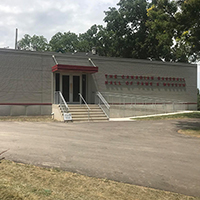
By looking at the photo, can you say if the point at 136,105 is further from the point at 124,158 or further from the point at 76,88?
the point at 124,158

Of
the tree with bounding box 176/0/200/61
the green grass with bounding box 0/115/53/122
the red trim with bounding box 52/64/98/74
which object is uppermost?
the tree with bounding box 176/0/200/61

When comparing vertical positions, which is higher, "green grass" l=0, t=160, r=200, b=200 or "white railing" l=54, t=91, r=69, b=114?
"white railing" l=54, t=91, r=69, b=114

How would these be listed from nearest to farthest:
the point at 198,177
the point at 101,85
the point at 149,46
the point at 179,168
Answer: the point at 198,177 < the point at 179,168 < the point at 101,85 < the point at 149,46

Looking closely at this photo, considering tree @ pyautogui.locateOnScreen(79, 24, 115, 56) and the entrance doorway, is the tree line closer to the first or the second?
tree @ pyautogui.locateOnScreen(79, 24, 115, 56)

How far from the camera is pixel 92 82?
19891mm

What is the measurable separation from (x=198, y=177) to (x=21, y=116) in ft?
46.9

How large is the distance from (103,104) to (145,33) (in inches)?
848

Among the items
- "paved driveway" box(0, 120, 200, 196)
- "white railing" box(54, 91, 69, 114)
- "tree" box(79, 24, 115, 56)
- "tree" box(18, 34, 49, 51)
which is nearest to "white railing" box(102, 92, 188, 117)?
"white railing" box(54, 91, 69, 114)

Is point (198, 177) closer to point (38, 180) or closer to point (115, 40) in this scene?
point (38, 180)

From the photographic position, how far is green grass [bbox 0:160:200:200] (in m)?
3.54

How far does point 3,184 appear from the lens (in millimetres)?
3660

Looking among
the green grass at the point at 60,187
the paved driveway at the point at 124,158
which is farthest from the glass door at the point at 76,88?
the green grass at the point at 60,187

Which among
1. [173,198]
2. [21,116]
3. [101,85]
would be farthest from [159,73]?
[173,198]

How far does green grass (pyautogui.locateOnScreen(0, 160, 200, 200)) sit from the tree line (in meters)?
10.1
